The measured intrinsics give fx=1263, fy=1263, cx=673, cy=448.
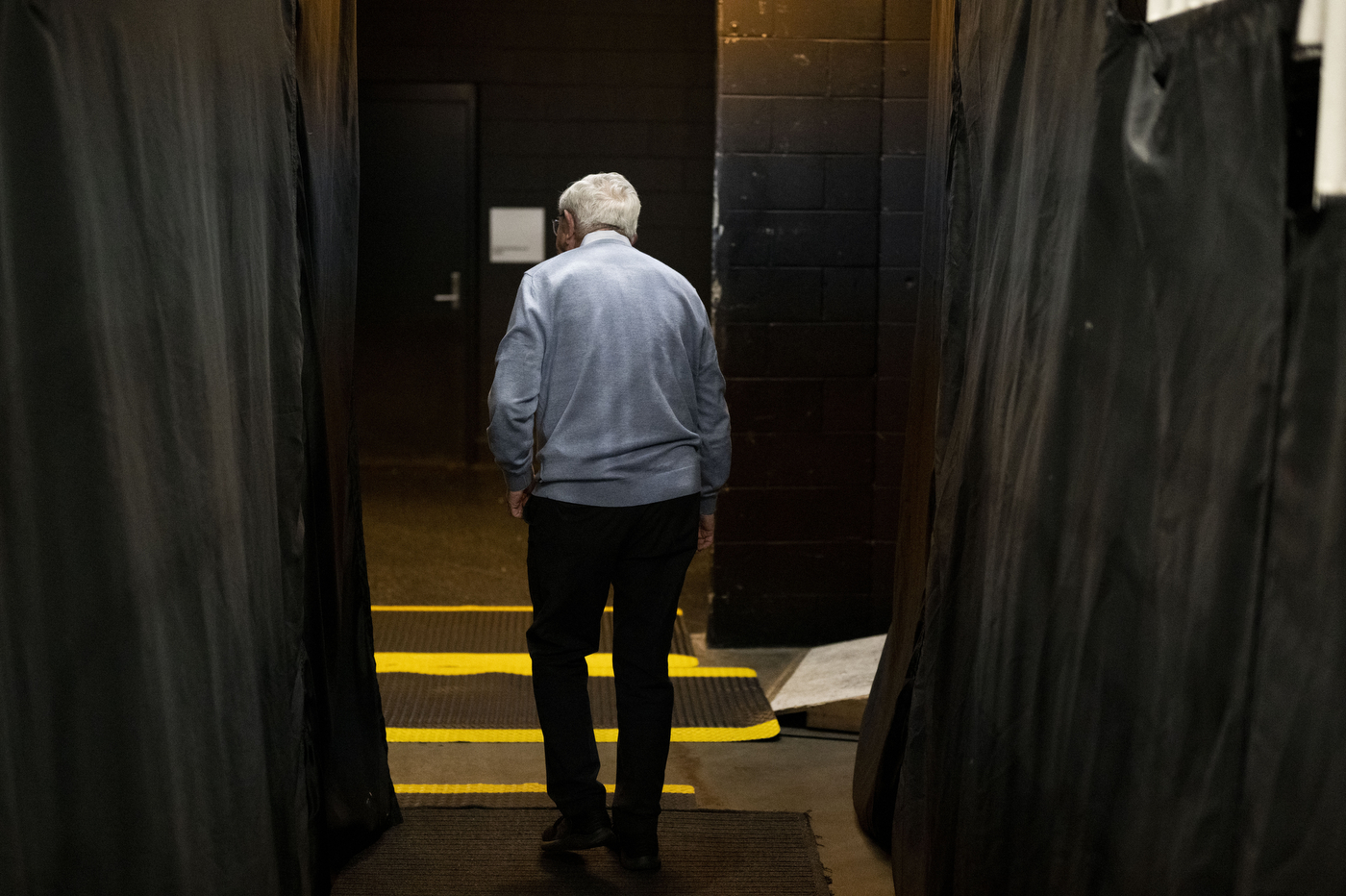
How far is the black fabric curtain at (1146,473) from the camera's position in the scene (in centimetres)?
123

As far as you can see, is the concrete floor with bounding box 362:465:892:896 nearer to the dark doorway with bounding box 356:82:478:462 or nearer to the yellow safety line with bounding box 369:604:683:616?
the yellow safety line with bounding box 369:604:683:616

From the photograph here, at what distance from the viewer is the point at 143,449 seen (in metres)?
1.57

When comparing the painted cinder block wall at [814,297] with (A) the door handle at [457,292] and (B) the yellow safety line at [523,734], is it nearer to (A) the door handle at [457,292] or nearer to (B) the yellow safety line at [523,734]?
(B) the yellow safety line at [523,734]

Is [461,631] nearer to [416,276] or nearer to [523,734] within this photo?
[523,734]

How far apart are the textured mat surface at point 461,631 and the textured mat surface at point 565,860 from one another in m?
1.22

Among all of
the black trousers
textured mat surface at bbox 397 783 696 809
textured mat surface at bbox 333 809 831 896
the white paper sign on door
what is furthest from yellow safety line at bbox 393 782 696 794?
the white paper sign on door

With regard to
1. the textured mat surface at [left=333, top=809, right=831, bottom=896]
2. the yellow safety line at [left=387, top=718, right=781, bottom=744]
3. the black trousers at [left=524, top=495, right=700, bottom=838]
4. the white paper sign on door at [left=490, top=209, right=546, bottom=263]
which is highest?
the white paper sign on door at [left=490, top=209, right=546, bottom=263]

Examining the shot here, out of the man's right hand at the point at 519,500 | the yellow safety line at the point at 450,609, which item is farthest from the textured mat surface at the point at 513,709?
the man's right hand at the point at 519,500

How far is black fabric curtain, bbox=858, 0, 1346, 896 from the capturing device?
1231 millimetres

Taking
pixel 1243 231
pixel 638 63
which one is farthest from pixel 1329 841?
pixel 638 63

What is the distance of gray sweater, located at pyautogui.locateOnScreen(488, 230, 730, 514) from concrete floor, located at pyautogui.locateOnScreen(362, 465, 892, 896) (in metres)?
0.96

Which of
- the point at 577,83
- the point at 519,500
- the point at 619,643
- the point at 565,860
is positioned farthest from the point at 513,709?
the point at 577,83

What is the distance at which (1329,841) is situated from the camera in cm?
118

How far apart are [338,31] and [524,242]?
15.1 ft
